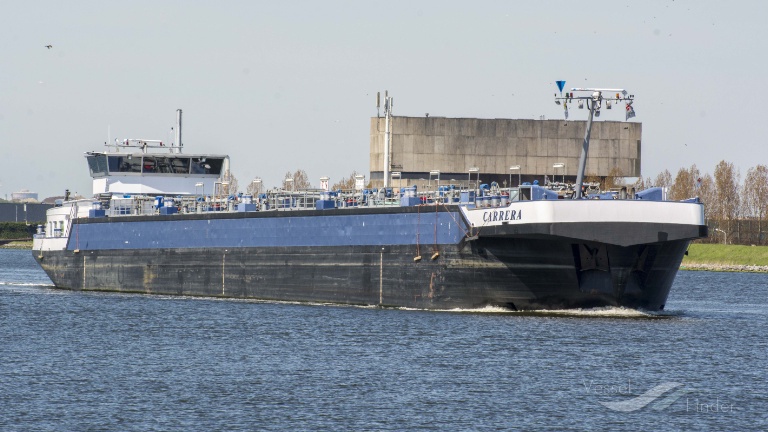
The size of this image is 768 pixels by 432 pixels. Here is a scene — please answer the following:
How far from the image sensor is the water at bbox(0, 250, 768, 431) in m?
25.7

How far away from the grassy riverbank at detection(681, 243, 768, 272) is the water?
Result: 52.8m

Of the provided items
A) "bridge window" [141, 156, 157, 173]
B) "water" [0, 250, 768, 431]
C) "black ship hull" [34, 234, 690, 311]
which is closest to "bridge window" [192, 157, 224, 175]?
"bridge window" [141, 156, 157, 173]

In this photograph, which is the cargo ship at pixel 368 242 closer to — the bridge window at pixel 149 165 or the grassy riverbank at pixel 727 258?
the bridge window at pixel 149 165

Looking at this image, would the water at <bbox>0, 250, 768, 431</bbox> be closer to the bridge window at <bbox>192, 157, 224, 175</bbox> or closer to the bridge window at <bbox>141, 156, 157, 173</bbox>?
the bridge window at <bbox>141, 156, 157, 173</bbox>

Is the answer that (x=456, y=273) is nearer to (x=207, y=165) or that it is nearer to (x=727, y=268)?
(x=207, y=165)

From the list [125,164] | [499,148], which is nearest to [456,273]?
[125,164]

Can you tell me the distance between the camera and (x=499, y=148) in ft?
324

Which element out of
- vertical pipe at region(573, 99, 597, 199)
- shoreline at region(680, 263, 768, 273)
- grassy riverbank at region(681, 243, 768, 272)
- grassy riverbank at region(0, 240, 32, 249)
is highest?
vertical pipe at region(573, 99, 597, 199)

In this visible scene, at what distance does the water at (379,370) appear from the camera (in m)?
25.7

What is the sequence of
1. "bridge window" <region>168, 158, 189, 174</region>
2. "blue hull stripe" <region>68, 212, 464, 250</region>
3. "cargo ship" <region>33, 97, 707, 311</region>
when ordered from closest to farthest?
"cargo ship" <region>33, 97, 707, 311</region>, "blue hull stripe" <region>68, 212, 464, 250</region>, "bridge window" <region>168, 158, 189, 174</region>

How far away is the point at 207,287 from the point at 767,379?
3206cm

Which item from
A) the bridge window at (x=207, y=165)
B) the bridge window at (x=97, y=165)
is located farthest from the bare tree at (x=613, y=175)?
the bridge window at (x=97, y=165)

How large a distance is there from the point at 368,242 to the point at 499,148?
2075 inches

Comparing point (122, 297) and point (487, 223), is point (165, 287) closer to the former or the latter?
point (122, 297)
